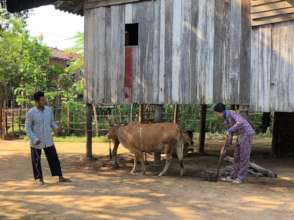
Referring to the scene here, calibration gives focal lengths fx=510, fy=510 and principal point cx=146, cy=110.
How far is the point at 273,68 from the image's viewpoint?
436 inches

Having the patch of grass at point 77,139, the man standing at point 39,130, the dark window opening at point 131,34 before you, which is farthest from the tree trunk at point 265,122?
the man standing at point 39,130

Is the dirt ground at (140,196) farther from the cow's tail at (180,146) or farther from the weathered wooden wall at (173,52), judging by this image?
the weathered wooden wall at (173,52)

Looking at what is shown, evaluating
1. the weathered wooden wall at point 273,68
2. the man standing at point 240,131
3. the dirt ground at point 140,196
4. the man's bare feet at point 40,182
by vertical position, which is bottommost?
the dirt ground at point 140,196

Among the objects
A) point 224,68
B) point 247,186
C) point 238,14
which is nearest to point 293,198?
point 247,186

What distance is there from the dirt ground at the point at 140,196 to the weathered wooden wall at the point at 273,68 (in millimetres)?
1723

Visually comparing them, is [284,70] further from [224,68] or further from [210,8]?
[210,8]

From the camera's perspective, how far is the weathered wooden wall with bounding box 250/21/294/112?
1086 centimetres

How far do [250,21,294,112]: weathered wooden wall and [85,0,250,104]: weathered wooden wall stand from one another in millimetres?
221

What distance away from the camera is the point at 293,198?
29.8 ft

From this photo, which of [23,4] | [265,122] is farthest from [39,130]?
[265,122]

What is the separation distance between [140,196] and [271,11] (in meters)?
5.05

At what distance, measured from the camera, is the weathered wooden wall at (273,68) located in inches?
428

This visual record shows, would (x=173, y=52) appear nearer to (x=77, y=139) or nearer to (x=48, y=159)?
(x=48, y=159)

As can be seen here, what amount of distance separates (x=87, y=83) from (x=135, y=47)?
2.06 meters
